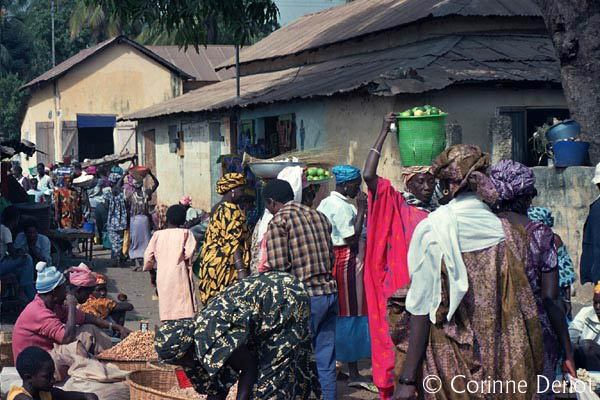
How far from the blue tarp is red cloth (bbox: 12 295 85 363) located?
2389 cm

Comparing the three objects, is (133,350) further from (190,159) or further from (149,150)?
(149,150)

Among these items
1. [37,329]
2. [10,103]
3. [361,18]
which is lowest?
[37,329]

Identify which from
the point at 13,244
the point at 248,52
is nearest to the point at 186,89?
the point at 248,52

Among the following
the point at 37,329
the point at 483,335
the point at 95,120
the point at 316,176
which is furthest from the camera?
the point at 95,120

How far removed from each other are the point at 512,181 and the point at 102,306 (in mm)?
4362

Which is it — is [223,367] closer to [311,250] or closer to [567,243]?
[311,250]

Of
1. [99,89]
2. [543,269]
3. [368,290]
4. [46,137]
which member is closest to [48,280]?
[368,290]

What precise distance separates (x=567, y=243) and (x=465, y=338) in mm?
6312

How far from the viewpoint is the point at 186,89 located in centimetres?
3125

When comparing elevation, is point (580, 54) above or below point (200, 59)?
below

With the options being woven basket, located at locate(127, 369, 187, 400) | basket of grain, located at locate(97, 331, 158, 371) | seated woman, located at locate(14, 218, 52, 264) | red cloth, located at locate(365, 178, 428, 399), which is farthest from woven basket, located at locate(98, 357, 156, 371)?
seated woman, located at locate(14, 218, 52, 264)

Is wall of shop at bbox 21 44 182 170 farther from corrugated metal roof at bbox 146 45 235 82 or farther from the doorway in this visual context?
the doorway

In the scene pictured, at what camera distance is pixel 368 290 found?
621cm

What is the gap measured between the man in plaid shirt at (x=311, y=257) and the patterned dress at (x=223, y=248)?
3.18ft
